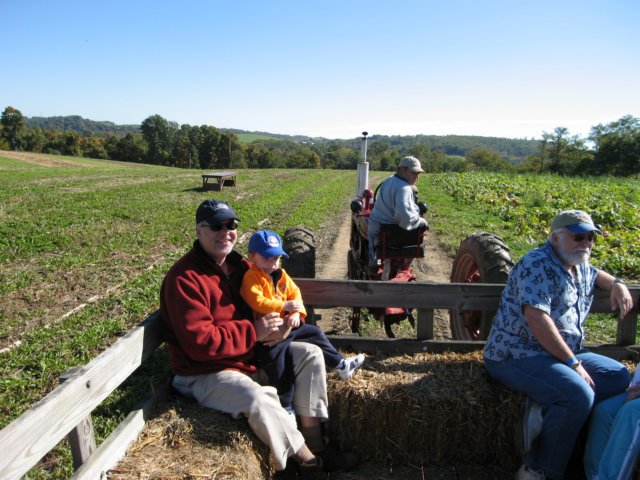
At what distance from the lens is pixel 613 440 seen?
8.50 feet

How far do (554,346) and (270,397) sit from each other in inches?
72.1

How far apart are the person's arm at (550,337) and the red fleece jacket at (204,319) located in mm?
1821

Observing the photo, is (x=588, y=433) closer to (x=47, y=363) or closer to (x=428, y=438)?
(x=428, y=438)

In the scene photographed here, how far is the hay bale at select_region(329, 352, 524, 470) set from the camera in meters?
3.21

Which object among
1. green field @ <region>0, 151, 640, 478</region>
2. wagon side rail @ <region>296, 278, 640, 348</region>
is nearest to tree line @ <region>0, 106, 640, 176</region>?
green field @ <region>0, 151, 640, 478</region>

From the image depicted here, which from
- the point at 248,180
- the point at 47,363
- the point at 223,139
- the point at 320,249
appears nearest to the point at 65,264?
the point at 47,363

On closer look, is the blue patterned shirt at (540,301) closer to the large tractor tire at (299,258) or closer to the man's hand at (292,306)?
the man's hand at (292,306)

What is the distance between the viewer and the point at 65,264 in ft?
25.6

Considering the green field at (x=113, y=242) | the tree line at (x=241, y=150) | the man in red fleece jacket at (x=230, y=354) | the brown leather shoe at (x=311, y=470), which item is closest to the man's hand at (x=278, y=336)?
the man in red fleece jacket at (x=230, y=354)

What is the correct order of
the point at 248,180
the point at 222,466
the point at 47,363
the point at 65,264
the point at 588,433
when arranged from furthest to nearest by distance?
the point at 248,180 < the point at 65,264 < the point at 47,363 < the point at 588,433 < the point at 222,466

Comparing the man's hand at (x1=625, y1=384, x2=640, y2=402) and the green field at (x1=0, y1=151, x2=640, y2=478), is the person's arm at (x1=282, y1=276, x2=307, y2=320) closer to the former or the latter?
the green field at (x1=0, y1=151, x2=640, y2=478)

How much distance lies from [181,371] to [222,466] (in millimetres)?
740

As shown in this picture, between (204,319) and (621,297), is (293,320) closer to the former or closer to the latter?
(204,319)

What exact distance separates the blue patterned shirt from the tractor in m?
0.99
